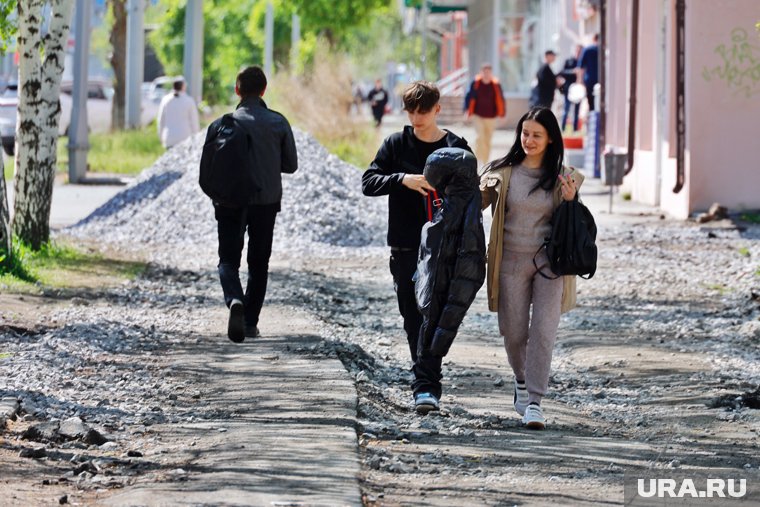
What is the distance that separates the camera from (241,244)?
9.89 meters

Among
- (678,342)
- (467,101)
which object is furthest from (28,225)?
(467,101)

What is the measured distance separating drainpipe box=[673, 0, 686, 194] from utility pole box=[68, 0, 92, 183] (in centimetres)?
1049

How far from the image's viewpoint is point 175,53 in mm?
68000

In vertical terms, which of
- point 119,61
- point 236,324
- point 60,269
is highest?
point 119,61

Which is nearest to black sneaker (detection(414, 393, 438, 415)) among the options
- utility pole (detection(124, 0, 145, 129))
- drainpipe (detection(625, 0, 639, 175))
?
drainpipe (detection(625, 0, 639, 175))

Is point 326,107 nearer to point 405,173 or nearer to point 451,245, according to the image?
point 405,173

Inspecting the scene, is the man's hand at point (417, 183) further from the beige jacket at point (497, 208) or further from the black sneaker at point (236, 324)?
the black sneaker at point (236, 324)

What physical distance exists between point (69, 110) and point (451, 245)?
3272 cm

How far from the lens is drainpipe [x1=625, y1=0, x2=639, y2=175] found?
22172 mm

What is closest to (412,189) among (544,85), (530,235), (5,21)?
(530,235)

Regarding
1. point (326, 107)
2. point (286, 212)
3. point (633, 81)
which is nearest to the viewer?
point (286, 212)

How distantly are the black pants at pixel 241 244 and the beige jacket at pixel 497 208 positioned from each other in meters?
2.74

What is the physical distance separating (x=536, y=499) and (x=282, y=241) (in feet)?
36.2

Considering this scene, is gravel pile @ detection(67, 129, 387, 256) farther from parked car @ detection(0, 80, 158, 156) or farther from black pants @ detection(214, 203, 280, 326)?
parked car @ detection(0, 80, 158, 156)
